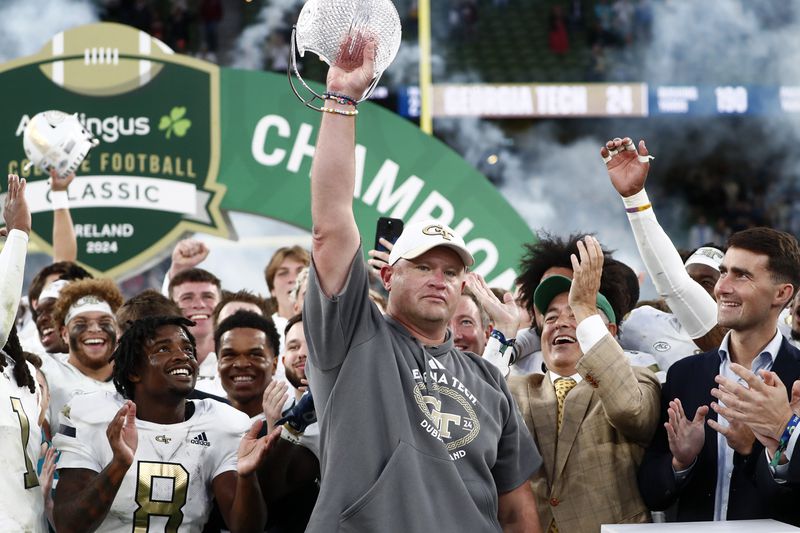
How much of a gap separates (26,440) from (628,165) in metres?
2.02

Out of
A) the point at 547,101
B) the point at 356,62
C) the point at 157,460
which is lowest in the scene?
the point at 157,460

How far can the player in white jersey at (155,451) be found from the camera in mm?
3186

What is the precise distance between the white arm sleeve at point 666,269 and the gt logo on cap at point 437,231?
97cm

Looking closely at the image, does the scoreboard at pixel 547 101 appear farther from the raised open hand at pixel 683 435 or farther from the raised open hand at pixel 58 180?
the raised open hand at pixel 683 435

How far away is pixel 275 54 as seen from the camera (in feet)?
48.5

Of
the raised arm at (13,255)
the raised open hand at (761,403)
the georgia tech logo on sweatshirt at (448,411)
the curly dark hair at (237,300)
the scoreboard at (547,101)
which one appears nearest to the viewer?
the georgia tech logo on sweatshirt at (448,411)

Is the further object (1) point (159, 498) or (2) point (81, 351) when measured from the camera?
(2) point (81, 351)

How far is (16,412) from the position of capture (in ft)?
10.9

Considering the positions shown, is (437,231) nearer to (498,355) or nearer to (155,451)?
(498,355)

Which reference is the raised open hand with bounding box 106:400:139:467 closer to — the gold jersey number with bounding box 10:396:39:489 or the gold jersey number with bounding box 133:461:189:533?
the gold jersey number with bounding box 133:461:189:533

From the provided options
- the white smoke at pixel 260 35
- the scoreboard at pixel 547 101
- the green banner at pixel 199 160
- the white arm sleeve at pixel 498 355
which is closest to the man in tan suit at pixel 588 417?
the white arm sleeve at pixel 498 355

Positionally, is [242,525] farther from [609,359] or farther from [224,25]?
[224,25]

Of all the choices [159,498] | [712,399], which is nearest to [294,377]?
[159,498]

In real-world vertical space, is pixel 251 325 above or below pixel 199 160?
below
